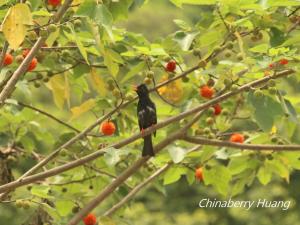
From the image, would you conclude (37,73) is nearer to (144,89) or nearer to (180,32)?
(144,89)

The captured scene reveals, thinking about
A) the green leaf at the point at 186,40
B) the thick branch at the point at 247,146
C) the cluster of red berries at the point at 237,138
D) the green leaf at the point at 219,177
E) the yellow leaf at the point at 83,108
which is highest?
the green leaf at the point at 186,40

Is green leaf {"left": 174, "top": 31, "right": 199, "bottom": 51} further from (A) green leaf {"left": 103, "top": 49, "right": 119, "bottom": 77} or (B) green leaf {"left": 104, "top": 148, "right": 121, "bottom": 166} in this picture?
(B) green leaf {"left": 104, "top": 148, "right": 121, "bottom": 166}

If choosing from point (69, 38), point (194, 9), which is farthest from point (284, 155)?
point (194, 9)

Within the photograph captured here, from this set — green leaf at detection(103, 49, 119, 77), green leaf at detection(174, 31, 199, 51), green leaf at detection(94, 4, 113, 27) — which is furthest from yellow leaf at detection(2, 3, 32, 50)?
green leaf at detection(174, 31, 199, 51)

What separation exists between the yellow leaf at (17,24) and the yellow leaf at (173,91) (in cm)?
135

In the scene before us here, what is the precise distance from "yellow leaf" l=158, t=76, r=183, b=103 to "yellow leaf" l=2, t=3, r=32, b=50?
135 cm

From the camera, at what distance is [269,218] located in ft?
51.4

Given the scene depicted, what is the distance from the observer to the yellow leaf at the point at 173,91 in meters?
4.03

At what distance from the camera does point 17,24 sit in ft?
9.21

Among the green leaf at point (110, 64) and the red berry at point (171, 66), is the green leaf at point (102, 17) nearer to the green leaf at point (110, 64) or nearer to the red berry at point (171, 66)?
the green leaf at point (110, 64)

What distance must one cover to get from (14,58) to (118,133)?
701 mm

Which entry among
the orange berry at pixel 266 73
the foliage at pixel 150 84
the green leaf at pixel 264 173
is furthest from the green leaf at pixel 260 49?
the green leaf at pixel 264 173

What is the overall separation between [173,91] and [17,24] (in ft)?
4.61

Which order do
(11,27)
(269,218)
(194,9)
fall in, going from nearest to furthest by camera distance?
1. (11,27)
2. (269,218)
3. (194,9)
